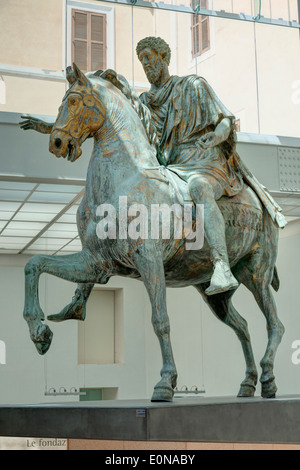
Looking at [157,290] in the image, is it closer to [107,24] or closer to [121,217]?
[121,217]

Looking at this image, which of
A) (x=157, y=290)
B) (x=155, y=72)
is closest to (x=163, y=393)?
(x=157, y=290)

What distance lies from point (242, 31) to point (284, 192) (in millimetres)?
2942

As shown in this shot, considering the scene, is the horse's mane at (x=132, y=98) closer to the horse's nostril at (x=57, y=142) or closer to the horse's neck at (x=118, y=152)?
the horse's neck at (x=118, y=152)

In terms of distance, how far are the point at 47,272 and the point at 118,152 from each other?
33.1 inches

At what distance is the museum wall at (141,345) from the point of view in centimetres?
1319

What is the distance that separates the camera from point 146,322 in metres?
17.8

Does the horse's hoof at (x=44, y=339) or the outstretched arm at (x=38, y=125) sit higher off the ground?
the outstretched arm at (x=38, y=125)

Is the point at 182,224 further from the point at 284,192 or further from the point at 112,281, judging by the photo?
the point at 112,281

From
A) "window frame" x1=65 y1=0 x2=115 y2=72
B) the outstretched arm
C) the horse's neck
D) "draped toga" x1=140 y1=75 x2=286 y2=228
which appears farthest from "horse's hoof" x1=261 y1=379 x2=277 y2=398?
"window frame" x1=65 y1=0 x2=115 y2=72

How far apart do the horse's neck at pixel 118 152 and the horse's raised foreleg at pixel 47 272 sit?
43 cm

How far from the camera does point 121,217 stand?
13.6 feet

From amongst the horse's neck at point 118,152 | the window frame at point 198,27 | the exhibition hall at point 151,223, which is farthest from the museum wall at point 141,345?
the horse's neck at point 118,152
